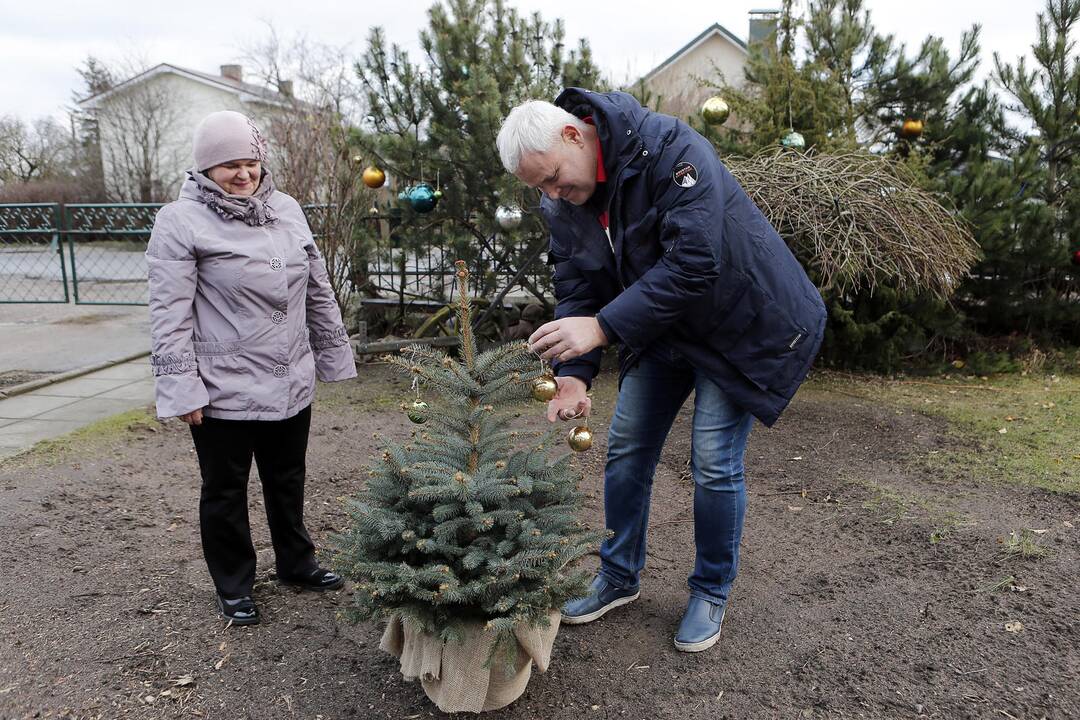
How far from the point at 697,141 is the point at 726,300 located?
47cm

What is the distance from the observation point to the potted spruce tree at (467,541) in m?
2.10

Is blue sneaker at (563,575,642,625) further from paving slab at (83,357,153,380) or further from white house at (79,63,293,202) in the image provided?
white house at (79,63,293,202)

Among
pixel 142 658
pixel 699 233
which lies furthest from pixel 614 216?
pixel 142 658

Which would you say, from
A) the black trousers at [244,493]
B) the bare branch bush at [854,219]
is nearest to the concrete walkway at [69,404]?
the black trousers at [244,493]

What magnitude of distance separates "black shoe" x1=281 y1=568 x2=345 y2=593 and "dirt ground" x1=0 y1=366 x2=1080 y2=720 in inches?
2.0

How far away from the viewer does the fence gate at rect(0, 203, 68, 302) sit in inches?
411

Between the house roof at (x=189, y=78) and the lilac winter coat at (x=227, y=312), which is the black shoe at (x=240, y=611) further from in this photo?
the house roof at (x=189, y=78)

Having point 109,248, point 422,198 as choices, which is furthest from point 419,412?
point 109,248

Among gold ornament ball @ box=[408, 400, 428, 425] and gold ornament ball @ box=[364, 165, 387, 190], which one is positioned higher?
gold ornament ball @ box=[364, 165, 387, 190]

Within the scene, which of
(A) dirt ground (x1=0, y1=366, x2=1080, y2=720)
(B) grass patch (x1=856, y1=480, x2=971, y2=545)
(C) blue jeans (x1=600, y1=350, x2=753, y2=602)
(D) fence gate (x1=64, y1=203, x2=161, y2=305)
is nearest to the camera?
(A) dirt ground (x1=0, y1=366, x2=1080, y2=720)

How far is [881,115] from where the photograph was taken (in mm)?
7109

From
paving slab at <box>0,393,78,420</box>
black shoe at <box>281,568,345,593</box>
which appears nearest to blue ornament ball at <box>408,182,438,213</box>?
paving slab at <box>0,393,78,420</box>

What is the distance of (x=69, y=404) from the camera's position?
5.86m

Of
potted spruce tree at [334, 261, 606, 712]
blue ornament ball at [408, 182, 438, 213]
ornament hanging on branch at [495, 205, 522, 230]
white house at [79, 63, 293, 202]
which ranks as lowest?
potted spruce tree at [334, 261, 606, 712]
